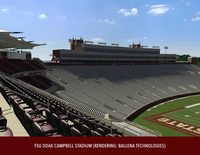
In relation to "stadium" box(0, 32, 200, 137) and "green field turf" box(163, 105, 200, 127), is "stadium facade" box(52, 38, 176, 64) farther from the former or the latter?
"green field turf" box(163, 105, 200, 127)

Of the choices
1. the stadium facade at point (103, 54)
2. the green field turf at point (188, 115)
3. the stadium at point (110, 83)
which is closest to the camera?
the stadium at point (110, 83)

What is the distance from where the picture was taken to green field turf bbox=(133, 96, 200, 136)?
110ft

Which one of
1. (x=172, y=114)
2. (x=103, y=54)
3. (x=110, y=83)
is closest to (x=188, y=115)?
(x=172, y=114)

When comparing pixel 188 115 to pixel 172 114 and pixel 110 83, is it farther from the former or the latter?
pixel 110 83

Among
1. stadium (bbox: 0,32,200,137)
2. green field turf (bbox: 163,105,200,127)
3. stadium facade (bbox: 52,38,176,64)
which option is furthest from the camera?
stadium facade (bbox: 52,38,176,64)

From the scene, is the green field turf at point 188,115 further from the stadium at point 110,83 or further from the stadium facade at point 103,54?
the stadium facade at point 103,54

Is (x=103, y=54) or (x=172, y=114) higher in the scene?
(x=103, y=54)

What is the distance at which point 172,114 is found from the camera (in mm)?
41125

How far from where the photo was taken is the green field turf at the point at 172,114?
1318 inches

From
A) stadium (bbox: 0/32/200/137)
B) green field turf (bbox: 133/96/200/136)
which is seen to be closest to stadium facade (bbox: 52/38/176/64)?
stadium (bbox: 0/32/200/137)

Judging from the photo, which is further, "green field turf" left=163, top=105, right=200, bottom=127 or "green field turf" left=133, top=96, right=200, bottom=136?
"green field turf" left=163, top=105, right=200, bottom=127

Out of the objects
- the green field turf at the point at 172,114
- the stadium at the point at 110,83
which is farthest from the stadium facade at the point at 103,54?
the green field turf at the point at 172,114

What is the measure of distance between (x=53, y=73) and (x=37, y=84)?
320 inches

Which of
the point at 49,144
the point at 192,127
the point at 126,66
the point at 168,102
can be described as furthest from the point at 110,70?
the point at 49,144
